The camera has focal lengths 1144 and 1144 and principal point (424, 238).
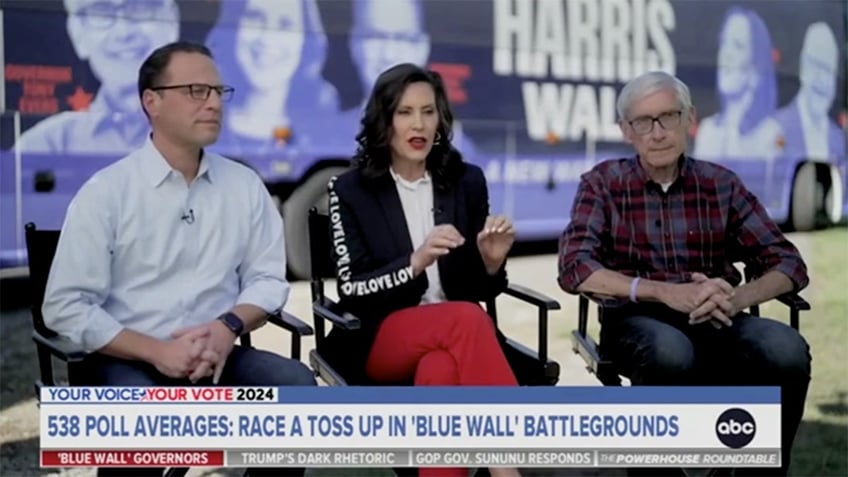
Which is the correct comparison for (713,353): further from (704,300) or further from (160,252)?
(160,252)

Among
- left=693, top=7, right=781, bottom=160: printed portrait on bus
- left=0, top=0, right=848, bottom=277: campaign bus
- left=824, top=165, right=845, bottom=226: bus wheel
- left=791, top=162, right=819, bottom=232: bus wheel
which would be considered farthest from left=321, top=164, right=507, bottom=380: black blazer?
left=824, top=165, right=845, bottom=226: bus wheel

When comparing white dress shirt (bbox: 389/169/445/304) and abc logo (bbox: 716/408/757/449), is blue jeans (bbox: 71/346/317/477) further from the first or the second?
abc logo (bbox: 716/408/757/449)

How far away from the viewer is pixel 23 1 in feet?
15.1

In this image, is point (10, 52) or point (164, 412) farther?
point (10, 52)

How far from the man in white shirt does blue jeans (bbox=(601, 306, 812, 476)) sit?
765 millimetres

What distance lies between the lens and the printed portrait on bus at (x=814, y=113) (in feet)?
21.2

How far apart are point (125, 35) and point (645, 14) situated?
2.20 m

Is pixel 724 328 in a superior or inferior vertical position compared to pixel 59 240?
inferior

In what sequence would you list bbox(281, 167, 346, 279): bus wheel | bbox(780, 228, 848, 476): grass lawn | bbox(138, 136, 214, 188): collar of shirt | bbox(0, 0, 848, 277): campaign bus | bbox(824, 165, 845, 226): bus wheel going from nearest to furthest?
bbox(138, 136, 214, 188): collar of shirt < bbox(780, 228, 848, 476): grass lawn < bbox(281, 167, 346, 279): bus wheel < bbox(0, 0, 848, 277): campaign bus < bbox(824, 165, 845, 226): bus wheel

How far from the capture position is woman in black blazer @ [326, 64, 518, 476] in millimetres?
2529

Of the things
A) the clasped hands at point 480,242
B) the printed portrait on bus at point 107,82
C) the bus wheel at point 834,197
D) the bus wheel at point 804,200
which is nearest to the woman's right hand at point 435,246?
the clasped hands at point 480,242

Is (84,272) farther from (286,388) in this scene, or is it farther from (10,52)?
(10,52)

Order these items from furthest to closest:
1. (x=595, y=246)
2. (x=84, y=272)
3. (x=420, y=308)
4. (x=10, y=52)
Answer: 1. (x=10, y=52)
2. (x=595, y=246)
3. (x=420, y=308)
4. (x=84, y=272)

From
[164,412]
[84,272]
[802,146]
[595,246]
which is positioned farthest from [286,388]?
[802,146]
